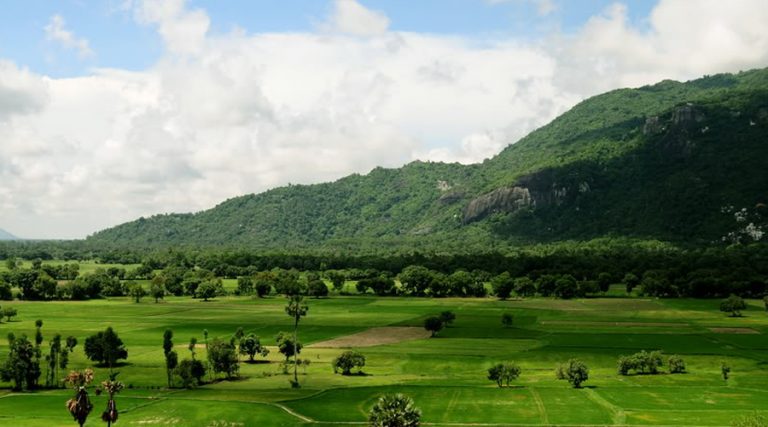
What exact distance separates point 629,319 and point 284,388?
336ft

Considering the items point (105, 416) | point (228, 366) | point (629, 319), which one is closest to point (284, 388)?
point (228, 366)

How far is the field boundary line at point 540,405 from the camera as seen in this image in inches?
3600

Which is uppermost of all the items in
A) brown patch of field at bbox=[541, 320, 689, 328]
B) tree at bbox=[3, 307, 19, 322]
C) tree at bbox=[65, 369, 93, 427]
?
tree at bbox=[3, 307, 19, 322]

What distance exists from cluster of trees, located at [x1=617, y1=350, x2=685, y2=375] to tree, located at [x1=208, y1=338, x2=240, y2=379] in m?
63.6

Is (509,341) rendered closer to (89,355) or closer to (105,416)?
(89,355)

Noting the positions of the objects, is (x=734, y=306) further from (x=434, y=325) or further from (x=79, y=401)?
(x=79, y=401)

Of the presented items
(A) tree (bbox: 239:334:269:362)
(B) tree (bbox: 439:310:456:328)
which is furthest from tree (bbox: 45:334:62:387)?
(B) tree (bbox: 439:310:456:328)

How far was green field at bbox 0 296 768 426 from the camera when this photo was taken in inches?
3701

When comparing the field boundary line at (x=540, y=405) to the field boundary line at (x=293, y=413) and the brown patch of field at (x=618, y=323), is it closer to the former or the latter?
the field boundary line at (x=293, y=413)

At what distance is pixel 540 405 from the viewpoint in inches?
3912

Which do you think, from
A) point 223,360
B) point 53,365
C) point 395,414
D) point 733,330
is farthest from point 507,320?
point 395,414

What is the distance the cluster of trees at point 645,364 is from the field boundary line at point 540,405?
21.3 m

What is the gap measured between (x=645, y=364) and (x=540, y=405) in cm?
3319

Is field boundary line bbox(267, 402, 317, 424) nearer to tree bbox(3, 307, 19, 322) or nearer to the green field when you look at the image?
the green field
